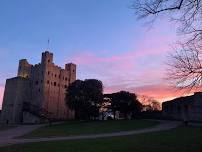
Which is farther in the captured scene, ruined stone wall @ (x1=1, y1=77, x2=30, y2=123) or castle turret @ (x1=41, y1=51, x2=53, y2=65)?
castle turret @ (x1=41, y1=51, x2=53, y2=65)

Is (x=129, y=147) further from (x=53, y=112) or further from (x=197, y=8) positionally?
(x=53, y=112)

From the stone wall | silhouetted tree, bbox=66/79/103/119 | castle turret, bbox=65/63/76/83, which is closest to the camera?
the stone wall

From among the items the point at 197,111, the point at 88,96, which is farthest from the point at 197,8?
the point at 88,96

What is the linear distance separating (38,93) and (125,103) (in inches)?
1168

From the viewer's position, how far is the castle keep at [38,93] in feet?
262

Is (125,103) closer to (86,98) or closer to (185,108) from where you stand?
(86,98)

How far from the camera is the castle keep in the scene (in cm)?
7981

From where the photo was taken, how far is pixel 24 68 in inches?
3501

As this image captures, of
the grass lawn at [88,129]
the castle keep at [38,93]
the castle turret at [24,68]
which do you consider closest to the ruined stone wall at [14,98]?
the castle keep at [38,93]

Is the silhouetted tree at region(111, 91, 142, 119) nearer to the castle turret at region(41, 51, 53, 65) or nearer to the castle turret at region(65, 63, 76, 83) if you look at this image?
the castle turret at region(41, 51, 53, 65)

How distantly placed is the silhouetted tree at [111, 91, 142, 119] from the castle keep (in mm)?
23125

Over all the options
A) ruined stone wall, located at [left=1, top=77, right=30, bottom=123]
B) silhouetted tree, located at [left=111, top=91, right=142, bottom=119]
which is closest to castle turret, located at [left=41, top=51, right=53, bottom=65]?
ruined stone wall, located at [left=1, top=77, right=30, bottom=123]

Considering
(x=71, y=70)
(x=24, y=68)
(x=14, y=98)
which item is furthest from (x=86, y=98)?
(x=24, y=68)

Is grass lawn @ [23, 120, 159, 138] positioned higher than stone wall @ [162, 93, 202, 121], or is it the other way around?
stone wall @ [162, 93, 202, 121]
